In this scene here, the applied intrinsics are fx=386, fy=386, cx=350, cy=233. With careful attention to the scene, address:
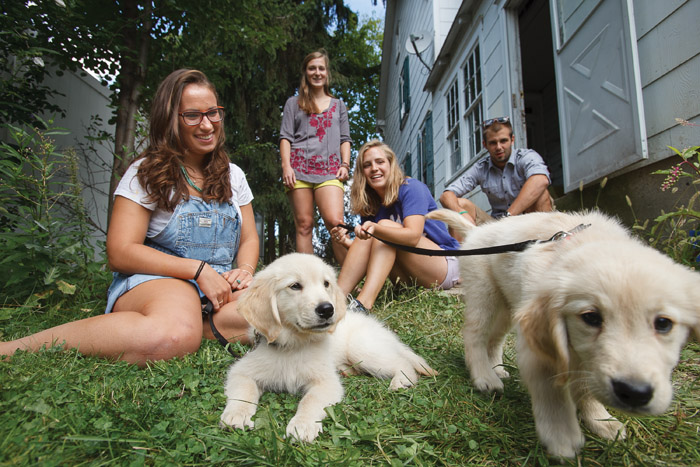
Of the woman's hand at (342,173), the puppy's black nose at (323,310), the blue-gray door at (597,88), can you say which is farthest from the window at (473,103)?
the puppy's black nose at (323,310)

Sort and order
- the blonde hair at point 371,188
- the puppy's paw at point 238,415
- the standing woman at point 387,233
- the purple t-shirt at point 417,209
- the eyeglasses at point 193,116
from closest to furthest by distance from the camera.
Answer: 1. the puppy's paw at point 238,415
2. the eyeglasses at point 193,116
3. the standing woman at point 387,233
4. the purple t-shirt at point 417,209
5. the blonde hair at point 371,188

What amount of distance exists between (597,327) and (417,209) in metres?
2.51

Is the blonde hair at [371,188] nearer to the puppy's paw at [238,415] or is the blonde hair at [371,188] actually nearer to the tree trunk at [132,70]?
the puppy's paw at [238,415]

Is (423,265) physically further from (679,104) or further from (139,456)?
(139,456)

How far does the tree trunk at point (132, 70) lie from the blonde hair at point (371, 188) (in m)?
2.76

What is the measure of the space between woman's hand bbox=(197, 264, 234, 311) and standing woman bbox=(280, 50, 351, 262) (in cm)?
190

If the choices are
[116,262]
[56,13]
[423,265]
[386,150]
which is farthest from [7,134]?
[423,265]

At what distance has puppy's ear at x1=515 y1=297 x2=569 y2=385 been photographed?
118 cm

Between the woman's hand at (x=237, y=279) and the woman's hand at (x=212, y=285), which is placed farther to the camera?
the woman's hand at (x=237, y=279)

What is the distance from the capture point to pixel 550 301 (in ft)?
3.99

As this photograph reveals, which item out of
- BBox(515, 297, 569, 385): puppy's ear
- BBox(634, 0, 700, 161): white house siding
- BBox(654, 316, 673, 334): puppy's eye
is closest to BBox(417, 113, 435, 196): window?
BBox(634, 0, 700, 161): white house siding

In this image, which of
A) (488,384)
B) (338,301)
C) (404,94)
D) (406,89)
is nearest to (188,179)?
(338,301)

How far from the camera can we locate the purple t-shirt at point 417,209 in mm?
3635

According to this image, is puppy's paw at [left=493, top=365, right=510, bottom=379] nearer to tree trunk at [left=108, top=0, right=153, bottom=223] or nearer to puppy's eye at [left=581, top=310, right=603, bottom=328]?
puppy's eye at [left=581, top=310, right=603, bottom=328]
